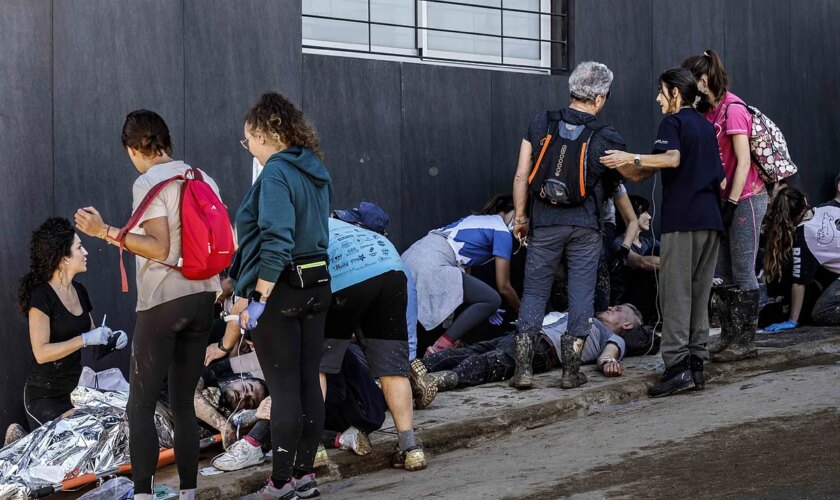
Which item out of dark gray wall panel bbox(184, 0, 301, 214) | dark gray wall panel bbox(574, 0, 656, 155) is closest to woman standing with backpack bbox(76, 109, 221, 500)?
dark gray wall panel bbox(184, 0, 301, 214)

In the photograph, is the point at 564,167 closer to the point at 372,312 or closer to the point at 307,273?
the point at 372,312

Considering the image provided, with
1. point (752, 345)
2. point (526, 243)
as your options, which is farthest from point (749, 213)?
point (526, 243)

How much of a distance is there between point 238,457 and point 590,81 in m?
3.17

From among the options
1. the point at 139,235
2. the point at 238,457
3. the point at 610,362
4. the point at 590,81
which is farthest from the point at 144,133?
the point at 610,362

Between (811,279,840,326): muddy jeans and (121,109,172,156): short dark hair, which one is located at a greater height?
(121,109,172,156): short dark hair

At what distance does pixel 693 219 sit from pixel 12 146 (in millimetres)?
4108

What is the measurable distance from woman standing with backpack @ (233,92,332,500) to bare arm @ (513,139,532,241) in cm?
233

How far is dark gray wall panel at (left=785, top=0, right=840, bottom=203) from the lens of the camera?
39.1ft

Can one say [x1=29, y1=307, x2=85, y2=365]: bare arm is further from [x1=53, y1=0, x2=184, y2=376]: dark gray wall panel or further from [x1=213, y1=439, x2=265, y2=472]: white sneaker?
[x1=213, y1=439, x2=265, y2=472]: white sneaker

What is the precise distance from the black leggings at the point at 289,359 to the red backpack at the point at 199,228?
0.30 meters

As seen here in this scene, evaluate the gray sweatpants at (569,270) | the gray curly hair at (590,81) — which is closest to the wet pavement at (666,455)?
the gray sweatpants at (569,270)

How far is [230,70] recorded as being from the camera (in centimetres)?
795

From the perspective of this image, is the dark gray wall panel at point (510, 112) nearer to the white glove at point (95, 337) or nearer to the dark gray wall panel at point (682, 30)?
the dark gray wall panel at point (682, 30)

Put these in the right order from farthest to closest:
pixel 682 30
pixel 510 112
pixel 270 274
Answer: pixel 682 30 → pixel 510 112 → pixel 270 274
